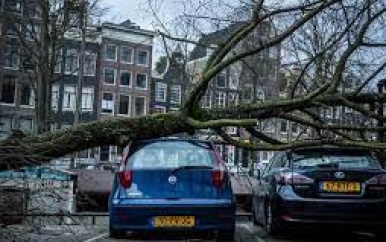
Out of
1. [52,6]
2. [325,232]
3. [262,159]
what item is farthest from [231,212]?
[262,159]

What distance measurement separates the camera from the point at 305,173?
8969 millimetres

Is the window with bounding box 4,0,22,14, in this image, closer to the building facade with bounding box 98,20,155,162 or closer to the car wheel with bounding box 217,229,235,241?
the building facade with bounding box 98,20,155,162

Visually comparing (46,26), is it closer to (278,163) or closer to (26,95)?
(26,95)

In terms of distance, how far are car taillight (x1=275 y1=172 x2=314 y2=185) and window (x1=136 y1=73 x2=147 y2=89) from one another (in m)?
49.2

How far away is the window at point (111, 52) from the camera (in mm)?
56125

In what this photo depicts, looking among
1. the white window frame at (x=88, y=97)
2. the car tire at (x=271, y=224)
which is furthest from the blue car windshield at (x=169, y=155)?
the white window frame at (x=88, y=97)

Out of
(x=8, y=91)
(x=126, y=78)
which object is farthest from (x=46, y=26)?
(x=126, y=78)

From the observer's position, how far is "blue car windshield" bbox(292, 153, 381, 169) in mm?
9008

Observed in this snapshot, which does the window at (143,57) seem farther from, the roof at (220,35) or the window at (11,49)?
the roof at (220,35)

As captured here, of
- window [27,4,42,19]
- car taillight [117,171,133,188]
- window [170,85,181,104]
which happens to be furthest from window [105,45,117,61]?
car taillight [117,171,133,188]

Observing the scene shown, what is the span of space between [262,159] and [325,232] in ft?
177

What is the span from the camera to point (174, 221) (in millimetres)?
8539

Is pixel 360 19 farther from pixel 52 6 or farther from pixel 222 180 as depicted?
pixel 52 6

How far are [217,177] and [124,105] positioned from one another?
160ft
